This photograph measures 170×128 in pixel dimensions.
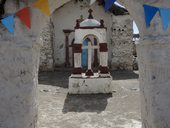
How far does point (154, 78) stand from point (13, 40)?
80.6 inches

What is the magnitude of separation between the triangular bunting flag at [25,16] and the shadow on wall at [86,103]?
4906 mm

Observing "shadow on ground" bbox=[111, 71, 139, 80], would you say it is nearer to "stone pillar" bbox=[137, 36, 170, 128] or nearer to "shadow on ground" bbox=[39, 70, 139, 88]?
"shadow on ground" bbox=[39, 70, 139, 88]

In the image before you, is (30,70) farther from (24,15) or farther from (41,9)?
(41,9)

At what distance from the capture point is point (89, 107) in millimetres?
8758

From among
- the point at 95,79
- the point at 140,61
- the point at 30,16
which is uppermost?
the point at 30,16

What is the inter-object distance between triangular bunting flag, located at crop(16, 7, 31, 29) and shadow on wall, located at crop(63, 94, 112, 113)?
193 inches

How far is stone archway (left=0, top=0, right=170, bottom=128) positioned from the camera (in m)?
3.79

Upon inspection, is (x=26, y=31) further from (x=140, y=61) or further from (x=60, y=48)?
(x=60, y=48)

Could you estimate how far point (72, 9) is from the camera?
17.5 m

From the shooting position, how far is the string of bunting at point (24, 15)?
373cm

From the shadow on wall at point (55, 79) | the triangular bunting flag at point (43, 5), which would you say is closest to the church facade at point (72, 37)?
the shadow on wall at point (55, 79)

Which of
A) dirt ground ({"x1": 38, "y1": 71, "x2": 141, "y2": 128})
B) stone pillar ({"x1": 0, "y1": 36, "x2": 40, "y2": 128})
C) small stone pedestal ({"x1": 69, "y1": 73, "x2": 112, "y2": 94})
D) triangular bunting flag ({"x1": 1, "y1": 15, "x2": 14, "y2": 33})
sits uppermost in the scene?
triangular bunting flag ({"x1": 1, "y1": 15, "x2": 14, "y2": 33})

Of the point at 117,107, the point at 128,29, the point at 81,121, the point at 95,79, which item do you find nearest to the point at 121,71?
the point at 128,29

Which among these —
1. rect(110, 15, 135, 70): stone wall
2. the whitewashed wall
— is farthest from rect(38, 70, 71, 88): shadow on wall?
rect(110, 15, 135, 70): stone wall
